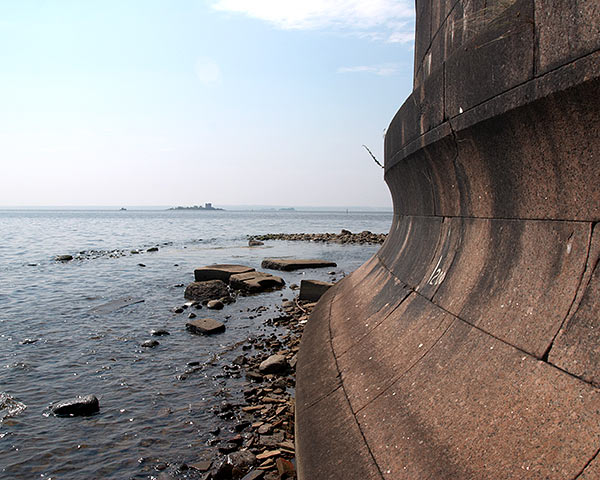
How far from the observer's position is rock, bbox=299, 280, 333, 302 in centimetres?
1354

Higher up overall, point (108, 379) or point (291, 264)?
point (291, 264)

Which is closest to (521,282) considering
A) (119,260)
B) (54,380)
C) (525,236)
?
(525,236)

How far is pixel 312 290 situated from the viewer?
13734mm

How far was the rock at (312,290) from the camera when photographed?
1354 cm

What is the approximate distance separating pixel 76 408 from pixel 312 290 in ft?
26.6

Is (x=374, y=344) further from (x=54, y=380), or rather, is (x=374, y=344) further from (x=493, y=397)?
(x=54, y=380)

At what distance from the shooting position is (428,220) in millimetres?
5773

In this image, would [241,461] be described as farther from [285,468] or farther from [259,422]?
[259,422]

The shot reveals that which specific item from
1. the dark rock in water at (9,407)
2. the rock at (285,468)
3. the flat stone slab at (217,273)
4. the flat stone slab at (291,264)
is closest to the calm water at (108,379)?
the dark rock in water at (9,407)

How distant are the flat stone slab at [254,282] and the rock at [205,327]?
4820 millimetres

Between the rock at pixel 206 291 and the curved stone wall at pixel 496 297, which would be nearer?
the curved stone wall at pixel 496 297

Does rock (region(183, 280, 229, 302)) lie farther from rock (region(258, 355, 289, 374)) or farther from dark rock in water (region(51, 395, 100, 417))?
dark rock in water (region(51, 395, 100, 417))

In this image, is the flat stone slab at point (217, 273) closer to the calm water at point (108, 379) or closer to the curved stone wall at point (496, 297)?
the calm water at point (108, 379)

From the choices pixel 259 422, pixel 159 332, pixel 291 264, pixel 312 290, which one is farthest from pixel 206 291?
pixel 259 422
